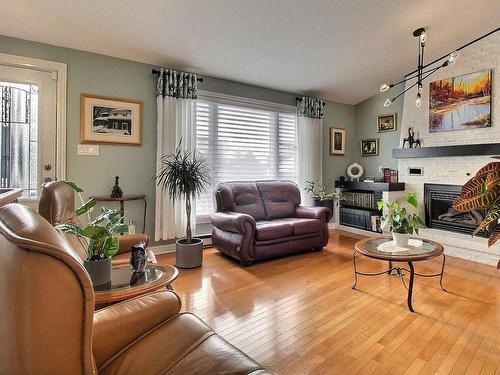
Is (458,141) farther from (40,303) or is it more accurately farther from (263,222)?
(40,303)

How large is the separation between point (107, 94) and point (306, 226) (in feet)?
9.94

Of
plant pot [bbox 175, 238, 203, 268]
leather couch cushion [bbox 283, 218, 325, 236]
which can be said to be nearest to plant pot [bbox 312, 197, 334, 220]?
leather couch cushion [bbox 283, 218, 325, 236]

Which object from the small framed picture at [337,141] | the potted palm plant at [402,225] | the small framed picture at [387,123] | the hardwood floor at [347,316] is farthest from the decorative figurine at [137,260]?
the small framed picture at [387,123]

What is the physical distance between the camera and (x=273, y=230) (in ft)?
12.0

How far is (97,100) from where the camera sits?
11.5 feet

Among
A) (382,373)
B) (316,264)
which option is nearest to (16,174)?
(316,264)

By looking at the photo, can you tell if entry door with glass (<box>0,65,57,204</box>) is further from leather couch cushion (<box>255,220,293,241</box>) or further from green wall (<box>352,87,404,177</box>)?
green wall (<box>352,87,404,177</box>)

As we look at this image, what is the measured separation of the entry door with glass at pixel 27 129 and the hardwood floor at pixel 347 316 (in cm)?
198

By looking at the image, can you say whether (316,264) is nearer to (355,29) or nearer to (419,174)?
(419,174)

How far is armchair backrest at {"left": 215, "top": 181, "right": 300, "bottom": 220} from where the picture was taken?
4.02 meters

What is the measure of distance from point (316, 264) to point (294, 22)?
281 cm

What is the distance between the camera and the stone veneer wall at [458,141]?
12.6 feet

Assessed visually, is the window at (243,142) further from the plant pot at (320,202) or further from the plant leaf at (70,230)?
the plant leaf at (70,230)

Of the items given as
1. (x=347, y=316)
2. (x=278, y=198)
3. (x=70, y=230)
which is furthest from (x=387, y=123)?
(x=70, y=230)
